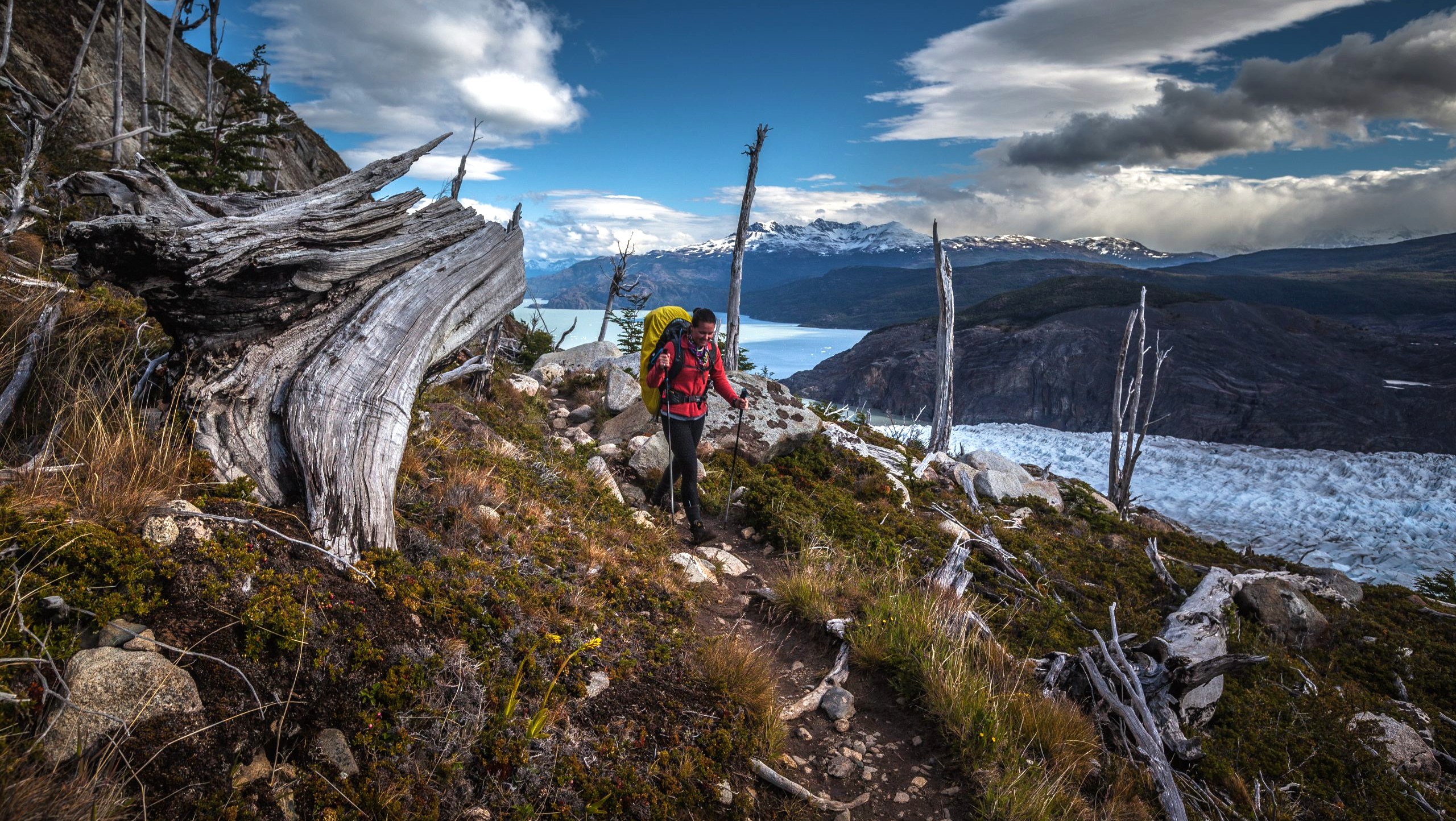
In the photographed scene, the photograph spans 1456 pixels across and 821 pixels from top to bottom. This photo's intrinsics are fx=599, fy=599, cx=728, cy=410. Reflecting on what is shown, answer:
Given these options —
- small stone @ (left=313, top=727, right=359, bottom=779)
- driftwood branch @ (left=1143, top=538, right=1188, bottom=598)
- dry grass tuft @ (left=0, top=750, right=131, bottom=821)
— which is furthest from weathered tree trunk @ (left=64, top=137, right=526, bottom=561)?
driftwood branch @ (left=1143, top=538, right=1188, bottom=598)

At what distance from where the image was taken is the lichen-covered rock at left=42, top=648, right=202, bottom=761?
1808 millimetres

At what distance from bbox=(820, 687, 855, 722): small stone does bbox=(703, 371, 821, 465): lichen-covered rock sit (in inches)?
212

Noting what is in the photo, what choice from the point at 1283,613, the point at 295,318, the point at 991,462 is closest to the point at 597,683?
the point at 295,318

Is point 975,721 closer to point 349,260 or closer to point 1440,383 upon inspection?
point 349,260

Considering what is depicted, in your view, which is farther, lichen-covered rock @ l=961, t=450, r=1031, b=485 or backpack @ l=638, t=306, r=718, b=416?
lichen-covered rock @ l=961, t=450, r=1031, b=485

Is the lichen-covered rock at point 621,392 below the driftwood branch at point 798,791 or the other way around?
the other way around

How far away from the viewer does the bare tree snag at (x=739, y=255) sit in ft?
66.2

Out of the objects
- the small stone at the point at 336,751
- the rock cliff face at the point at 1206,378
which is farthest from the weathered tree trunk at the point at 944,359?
the rock cliff face at the point at 1206,378

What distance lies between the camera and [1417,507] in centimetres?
3064

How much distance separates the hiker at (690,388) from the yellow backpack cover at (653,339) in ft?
0.25

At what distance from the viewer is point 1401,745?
561 centimetres

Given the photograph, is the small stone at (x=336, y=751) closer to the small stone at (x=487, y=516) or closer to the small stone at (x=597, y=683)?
the small stone at (x=597, y=683)

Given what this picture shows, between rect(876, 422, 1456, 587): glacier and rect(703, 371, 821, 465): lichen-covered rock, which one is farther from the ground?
rect(703, 371, 821, 465): lichen-covered rock

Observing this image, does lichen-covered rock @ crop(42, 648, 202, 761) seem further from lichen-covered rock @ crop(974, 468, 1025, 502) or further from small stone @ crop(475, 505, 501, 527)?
lichen-covered rock @ crop(974, 468, 1025, 502)
